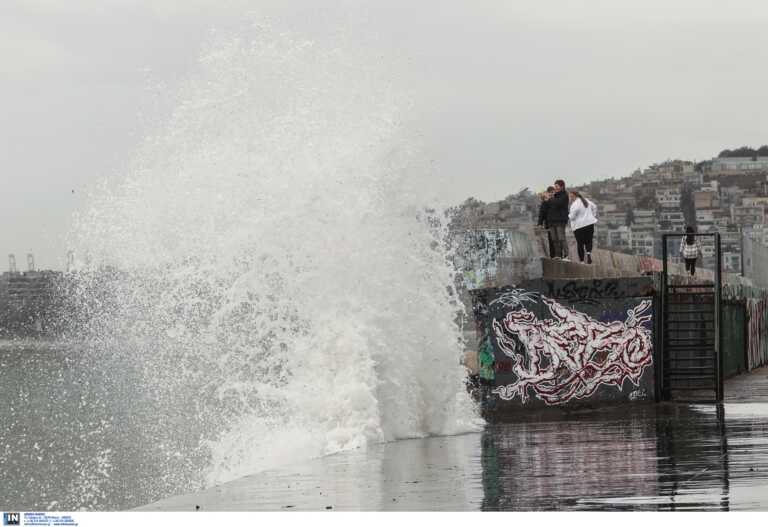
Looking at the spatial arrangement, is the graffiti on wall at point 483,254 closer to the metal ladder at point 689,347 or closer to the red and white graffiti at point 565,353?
the red and white graffiti at point 565,353

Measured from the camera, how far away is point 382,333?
1347 centimetres

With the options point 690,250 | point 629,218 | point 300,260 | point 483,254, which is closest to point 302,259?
point 300,260

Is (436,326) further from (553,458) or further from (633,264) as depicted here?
(633,264)

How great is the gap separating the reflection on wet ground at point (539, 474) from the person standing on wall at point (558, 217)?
197 inches

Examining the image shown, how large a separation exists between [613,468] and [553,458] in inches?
34.9

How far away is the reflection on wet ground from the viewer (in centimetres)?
808

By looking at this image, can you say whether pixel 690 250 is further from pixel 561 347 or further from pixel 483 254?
pixel 483 254

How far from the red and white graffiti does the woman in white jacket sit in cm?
227

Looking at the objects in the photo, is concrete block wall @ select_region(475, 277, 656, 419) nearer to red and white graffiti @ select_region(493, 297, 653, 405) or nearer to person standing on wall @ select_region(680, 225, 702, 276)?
red and white graffiti @ select_region(493, 297, 653, 405)

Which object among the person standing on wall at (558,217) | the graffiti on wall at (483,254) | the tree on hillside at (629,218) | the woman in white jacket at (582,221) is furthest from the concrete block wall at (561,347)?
the tree on hillside at (629,218)

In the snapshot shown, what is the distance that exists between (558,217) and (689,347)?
258 centimetres

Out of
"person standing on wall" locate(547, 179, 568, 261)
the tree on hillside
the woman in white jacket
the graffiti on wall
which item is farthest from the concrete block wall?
the tree on hillside

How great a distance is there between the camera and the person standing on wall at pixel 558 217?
18234 mm

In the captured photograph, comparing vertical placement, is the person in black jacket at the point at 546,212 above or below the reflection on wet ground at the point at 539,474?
above
